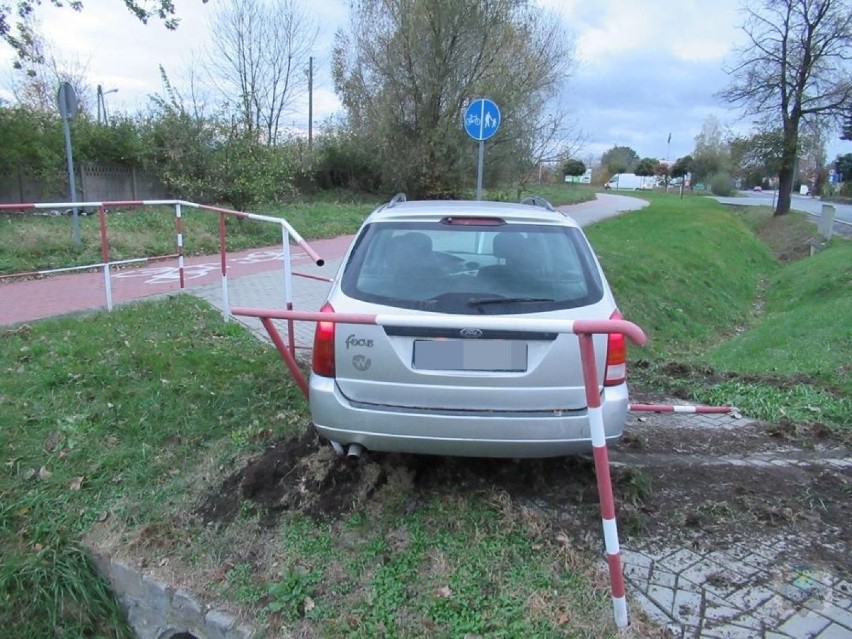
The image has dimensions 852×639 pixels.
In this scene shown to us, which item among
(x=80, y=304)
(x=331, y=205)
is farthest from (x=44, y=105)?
(x=80, y=304)

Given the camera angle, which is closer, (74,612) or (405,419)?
(405,419)

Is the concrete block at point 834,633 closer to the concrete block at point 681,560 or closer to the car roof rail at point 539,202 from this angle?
the concrete block at point 681,560

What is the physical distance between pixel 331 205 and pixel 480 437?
22.3 metres

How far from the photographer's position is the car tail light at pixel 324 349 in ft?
10.5

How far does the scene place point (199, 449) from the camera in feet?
13.8

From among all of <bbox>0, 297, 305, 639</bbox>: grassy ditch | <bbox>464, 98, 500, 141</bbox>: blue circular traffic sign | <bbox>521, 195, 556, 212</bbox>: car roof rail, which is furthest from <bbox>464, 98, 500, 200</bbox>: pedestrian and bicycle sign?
<bbox>0, 297, 305, 639</bbox>: grassy ditch

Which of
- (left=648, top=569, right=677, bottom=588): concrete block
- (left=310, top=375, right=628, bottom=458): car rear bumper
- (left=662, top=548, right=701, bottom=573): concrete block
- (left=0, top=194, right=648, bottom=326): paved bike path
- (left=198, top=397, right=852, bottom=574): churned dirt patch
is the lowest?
(left=648, top=569, right=677, bottom=588): concrete block

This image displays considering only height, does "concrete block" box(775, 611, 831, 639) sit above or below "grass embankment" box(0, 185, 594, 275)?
below

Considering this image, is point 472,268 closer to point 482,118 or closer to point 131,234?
point 482,118

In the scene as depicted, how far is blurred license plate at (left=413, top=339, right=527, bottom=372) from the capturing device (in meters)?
2.99

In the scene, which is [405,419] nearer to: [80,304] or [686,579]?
[686,579]

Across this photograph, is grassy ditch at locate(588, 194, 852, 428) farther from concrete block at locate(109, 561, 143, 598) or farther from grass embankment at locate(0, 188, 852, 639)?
concrete block at locate(109, 561, 143, 598)

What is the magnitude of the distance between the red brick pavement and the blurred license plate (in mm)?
6004

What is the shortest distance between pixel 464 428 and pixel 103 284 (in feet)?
27.4
